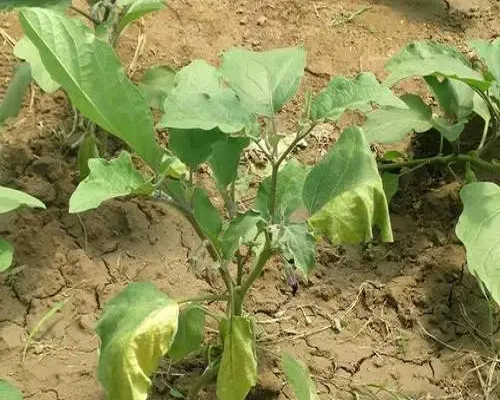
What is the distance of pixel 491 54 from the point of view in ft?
7.75

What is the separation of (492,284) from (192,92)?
2.60 ft

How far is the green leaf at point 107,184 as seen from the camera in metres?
1.55

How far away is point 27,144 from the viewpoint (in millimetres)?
2549

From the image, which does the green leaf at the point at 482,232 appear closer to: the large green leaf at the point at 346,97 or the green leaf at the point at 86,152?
the large green leaf at the point at 346,97

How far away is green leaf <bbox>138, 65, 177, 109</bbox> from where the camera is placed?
2400 mm

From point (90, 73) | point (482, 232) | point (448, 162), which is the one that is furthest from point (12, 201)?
point (448, 162)

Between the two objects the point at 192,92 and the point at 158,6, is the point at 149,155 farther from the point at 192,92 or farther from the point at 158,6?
the point at 158,6

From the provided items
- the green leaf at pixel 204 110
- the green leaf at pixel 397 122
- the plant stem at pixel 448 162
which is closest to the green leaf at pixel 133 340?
the green leaf at pixel 204 110

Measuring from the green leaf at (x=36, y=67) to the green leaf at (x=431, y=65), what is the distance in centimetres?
86

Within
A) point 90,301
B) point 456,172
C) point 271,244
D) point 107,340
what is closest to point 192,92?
point 271,244

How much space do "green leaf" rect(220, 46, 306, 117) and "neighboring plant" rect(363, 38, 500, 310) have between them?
0.49 meters

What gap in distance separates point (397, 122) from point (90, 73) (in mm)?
1054

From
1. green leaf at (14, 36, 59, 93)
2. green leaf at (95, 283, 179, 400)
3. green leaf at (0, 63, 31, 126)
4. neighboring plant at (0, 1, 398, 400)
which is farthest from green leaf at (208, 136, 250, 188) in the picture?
green leaf at (0, 63, 31, 126)

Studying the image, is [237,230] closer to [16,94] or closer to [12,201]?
[12,201]
